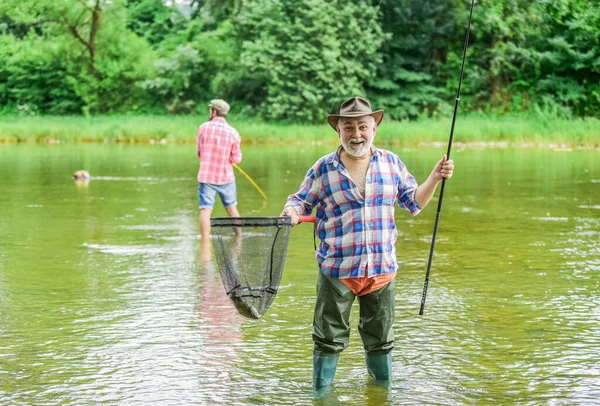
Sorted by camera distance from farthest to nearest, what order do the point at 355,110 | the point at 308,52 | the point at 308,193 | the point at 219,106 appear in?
the point at 308,52 → the point at 219,106 → the point at 308,193 → the point at 355,110

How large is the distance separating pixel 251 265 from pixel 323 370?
70 centimetres

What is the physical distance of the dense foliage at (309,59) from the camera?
40688 millimetres

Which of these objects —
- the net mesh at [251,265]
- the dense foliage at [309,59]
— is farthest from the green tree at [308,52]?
the net mesh at [251,265]

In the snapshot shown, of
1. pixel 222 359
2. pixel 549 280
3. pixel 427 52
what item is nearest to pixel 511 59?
pixel 427 52

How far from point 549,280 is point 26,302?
445cm

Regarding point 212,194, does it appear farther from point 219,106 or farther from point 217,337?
point 217,337

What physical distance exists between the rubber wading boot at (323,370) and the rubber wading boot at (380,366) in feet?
0.82

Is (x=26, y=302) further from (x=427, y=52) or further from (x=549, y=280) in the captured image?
(x=427, y=52)

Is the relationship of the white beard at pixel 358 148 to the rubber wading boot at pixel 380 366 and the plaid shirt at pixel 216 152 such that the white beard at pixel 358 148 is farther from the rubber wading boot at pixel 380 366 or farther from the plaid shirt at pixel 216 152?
the plaid shirt at pixel 216 152

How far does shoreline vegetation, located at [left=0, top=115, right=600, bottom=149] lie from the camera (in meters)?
31.9

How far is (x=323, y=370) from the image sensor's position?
16.8 ft

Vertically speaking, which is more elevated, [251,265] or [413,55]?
[413,55]

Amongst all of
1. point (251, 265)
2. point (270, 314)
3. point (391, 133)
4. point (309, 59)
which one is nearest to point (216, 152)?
point (270, 314)

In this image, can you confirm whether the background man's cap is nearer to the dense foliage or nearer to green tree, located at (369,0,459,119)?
the dense foliage
